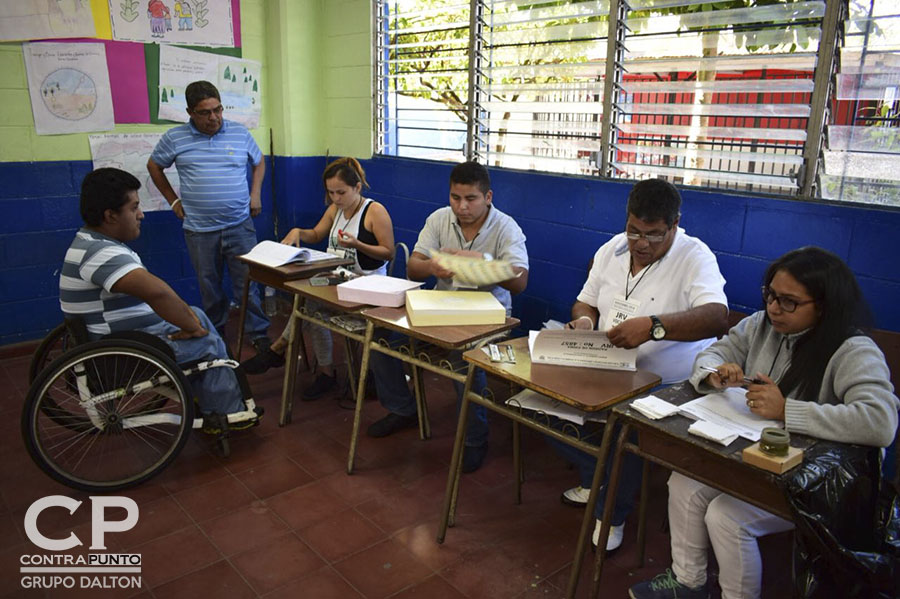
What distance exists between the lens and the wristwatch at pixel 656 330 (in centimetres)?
202

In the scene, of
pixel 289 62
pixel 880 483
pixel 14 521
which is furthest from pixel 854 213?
pixel 289 62

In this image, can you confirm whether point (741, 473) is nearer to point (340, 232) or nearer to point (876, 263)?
point (876, 263)

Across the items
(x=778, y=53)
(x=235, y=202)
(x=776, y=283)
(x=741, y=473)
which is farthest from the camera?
(x=235, y=202)

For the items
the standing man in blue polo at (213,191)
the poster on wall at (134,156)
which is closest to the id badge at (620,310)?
the standing man in blue polo at (213,191)

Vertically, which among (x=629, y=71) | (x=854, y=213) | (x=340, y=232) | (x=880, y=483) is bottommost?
(x=880, y=483)

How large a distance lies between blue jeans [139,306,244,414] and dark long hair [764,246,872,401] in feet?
7.22

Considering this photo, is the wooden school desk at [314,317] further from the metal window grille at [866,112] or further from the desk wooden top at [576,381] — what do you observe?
the metal window grille at [866,112]

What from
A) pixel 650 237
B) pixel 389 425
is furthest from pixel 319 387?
pixel 650 237

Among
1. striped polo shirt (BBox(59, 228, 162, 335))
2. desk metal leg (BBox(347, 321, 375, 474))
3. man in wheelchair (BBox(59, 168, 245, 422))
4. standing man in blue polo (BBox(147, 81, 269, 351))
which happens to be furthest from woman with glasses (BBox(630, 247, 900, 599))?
standing man in blue polo (BBox(147, 81, 269, 351))

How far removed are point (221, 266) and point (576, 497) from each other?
8.82 feet

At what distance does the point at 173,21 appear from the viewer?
4301 mm

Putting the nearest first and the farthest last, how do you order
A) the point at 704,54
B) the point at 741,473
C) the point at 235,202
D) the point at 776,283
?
the point at 741,473, the point at 776,283, the point at 704,54, the point at 235,202

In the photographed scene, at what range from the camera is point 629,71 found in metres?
3.06

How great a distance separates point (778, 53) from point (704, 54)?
1.04 feet
